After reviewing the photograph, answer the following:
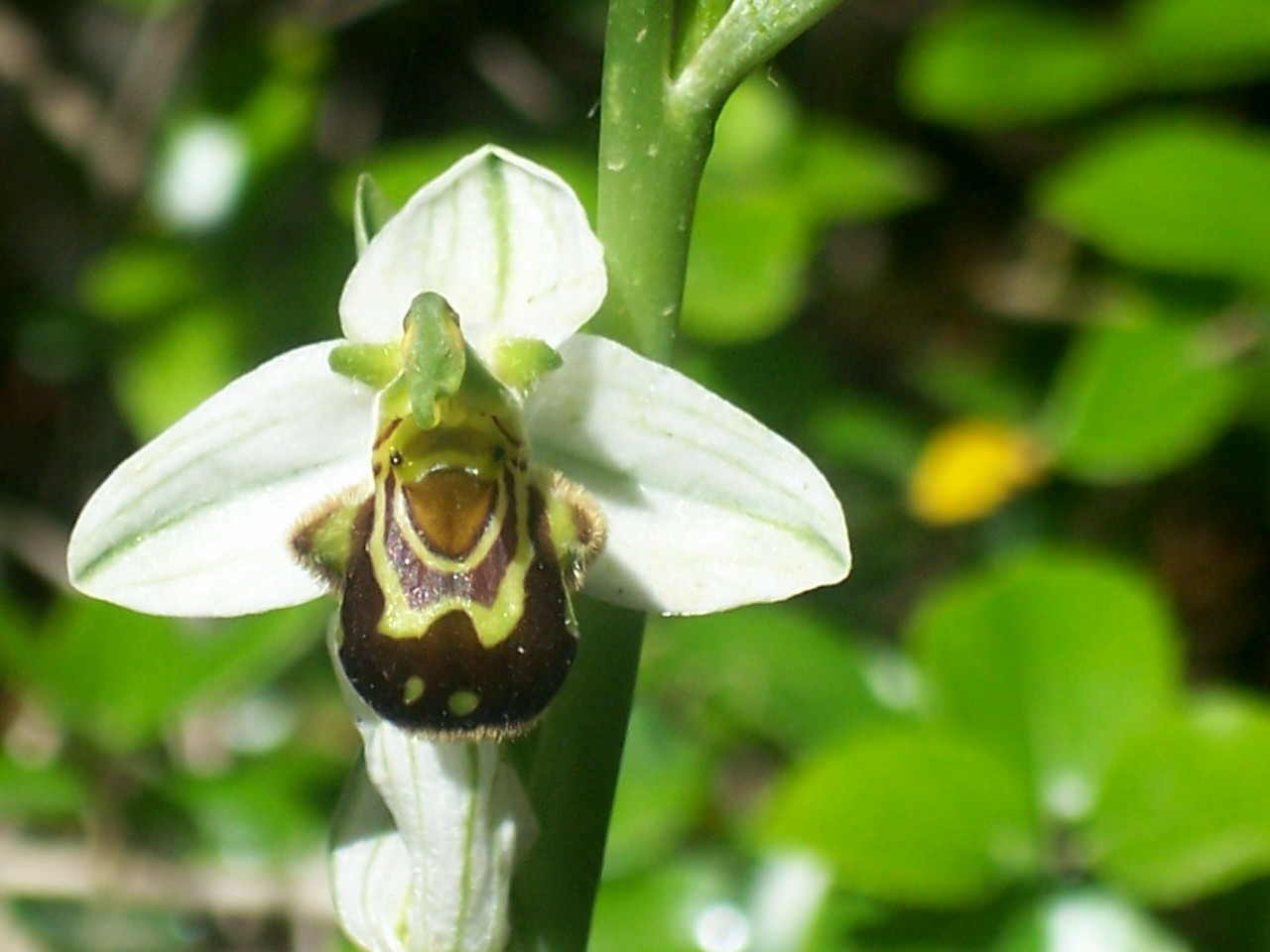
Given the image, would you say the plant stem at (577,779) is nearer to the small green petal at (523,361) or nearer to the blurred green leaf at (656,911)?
the small green petal at (523,361)

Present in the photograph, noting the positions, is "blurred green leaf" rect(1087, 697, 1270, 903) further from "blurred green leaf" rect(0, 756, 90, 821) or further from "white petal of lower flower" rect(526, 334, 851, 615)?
"blurred green leaf" rect(0, 756, 90, 821)

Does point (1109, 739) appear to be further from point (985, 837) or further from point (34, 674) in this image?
point (34, 674)

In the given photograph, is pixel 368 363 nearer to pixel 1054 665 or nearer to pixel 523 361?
pixel 523 361

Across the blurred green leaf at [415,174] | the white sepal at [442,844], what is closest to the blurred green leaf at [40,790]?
the blurred green leaf at [415,174]

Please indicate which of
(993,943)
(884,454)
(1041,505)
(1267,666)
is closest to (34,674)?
(993,943)

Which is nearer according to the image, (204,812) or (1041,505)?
(204,812)
